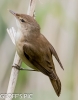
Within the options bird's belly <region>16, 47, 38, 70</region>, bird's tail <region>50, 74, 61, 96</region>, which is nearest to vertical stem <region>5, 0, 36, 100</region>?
bird's belly <region>16, 47, 38, 70</region>

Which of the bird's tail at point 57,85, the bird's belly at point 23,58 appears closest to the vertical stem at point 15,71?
the bird's belly at point 23,58

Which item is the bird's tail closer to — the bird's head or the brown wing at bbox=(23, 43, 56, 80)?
the brown wing at bbox=(23, 43, 56, 80)

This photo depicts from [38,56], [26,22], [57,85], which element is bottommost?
[57,85]

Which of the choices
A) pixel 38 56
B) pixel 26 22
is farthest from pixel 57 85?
pixel 26 22

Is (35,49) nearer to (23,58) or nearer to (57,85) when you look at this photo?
(23,58)

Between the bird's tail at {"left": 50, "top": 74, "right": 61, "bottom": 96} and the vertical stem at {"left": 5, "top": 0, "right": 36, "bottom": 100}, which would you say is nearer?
the vertical stem at {"left": 5, "top": 0, "right": 36, "bottom": 100}
